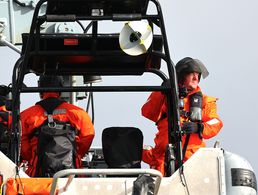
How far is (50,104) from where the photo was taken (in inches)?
297

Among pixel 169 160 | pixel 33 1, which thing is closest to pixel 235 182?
pixel 169 160

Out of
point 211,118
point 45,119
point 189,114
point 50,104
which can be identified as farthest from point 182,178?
point 211,118

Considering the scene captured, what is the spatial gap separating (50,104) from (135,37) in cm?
108

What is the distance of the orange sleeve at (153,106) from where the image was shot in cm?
794

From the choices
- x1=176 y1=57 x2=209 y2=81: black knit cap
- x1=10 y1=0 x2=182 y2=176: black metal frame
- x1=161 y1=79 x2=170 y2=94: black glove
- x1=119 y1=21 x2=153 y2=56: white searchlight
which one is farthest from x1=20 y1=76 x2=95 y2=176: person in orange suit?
x1=176 y1=57 x2=209 y2=81: black knit cap

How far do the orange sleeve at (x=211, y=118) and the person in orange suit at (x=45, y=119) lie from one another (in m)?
1.09

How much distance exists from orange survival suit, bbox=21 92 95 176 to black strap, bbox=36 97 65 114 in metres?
0.03

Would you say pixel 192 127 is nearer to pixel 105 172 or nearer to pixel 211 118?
pixel 211 118

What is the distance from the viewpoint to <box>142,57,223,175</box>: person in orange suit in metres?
7.80

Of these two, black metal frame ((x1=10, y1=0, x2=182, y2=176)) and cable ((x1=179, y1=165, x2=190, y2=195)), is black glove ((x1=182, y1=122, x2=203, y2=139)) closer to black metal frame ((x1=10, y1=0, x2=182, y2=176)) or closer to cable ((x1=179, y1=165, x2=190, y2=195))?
black metal frame ((x1=10, y1=0, x2=182, y2=176))

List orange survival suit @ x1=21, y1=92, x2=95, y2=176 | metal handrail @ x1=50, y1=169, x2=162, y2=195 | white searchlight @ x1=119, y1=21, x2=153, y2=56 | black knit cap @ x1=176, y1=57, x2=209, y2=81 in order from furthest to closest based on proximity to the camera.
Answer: black knit cap @ x1=176, y1=57, x2=209, y2=81, orange survival suit @ x1=21, y1=92, x2=95, y2=176, white searchlight @ x1=119, y1=21, x2=153, y2=56, metal handrail @ x1=50, y1=169, x2=162, y2=195

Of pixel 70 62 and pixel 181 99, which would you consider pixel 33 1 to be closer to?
pixel 70 62

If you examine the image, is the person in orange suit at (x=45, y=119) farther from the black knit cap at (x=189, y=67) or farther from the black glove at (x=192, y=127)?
the black knit cap at (x=189, y=67)

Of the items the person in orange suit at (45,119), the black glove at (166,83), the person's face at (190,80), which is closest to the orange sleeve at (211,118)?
the person's face at (190,80)
